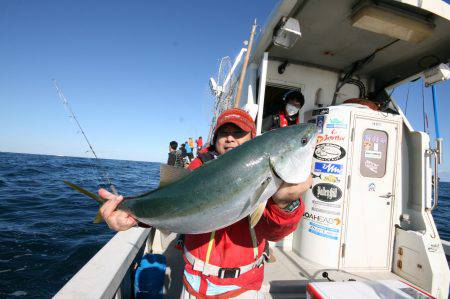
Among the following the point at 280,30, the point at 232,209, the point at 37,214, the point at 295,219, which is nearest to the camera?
the point at 232,209

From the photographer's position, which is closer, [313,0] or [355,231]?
[313,0]

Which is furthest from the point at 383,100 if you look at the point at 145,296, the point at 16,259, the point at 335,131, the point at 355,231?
the point at 16,259

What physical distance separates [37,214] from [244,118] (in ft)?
42.0

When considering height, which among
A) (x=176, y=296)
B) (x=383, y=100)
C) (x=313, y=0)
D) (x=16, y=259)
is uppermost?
(x=313, y=0)

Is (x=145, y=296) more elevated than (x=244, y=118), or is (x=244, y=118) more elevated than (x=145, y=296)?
(x=244, y=118)

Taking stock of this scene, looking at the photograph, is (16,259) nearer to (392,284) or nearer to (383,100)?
(392,284)

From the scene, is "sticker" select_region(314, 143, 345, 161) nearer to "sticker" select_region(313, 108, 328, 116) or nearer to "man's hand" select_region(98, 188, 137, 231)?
"sticker" select_region(313, 108, 328, 116)

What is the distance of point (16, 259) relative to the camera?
22.3 ft

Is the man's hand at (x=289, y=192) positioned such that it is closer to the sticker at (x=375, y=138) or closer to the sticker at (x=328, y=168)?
the sticker at (x=328, y=168)

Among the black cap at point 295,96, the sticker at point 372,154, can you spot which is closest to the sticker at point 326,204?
the sticker at point 372,154

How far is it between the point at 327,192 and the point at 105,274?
4014 mm

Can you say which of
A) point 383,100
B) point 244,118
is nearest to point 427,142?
point 383,100

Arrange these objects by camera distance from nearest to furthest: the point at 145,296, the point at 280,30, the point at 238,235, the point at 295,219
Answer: the point at 295,219, the point at 238,235, the point at 145,296, the point at 280,30

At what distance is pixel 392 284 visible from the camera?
252cm
